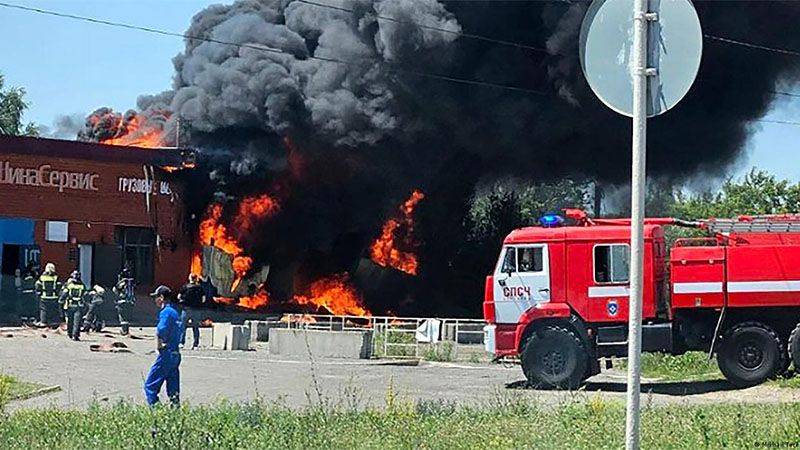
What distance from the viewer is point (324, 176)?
35.0 m

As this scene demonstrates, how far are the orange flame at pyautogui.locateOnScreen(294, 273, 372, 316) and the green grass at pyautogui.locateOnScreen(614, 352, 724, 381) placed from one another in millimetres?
14954

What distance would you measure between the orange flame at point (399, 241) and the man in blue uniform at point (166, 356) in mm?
22842

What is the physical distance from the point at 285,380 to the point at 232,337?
6.53 m

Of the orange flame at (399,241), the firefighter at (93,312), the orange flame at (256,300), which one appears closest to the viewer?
the firefighter at (93,312)

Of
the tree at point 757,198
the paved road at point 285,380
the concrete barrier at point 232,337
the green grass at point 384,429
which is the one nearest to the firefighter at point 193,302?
the concrete barrier at point 232,337

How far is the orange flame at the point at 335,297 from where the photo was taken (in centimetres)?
3394

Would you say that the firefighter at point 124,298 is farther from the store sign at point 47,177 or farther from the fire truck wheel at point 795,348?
the fire truck wheel at point 795,348

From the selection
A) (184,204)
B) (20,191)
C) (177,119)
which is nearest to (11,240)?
(20,191)

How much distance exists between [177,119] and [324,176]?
524 centimetres

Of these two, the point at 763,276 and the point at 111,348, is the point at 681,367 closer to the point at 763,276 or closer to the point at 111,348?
Answer: the point at 763,276

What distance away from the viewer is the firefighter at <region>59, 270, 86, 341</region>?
929 inches

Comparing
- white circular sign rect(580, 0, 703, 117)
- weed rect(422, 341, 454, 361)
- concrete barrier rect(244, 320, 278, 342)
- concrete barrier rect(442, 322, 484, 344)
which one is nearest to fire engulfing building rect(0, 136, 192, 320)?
concrete barrier rect(244, 320, 278, 342)

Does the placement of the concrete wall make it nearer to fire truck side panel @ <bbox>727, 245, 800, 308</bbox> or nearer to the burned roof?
the burned roof

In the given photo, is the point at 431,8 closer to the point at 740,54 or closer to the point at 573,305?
the point at 740,54
